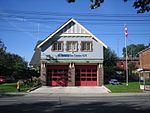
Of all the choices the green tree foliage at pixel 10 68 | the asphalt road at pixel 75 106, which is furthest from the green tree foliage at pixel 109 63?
the asphalt road at pixel 75 106

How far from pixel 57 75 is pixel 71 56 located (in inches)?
120

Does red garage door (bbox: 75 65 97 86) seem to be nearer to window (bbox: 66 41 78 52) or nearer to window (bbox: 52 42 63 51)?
window (bbox: 66 41 78 52)

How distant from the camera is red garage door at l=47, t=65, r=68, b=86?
147ft

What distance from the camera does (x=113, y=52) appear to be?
68.3 meters

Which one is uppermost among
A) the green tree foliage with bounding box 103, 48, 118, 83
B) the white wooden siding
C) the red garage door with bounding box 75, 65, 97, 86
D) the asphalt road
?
the white wooden siding

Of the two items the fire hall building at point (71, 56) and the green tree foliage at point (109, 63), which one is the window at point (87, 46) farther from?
the green tree foliage at point (109, 63)

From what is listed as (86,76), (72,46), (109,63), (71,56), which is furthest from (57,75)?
(109,63)

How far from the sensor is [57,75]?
4512 centimetres

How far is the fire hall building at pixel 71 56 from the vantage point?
4488cm

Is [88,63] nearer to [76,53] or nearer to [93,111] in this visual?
[76,53]

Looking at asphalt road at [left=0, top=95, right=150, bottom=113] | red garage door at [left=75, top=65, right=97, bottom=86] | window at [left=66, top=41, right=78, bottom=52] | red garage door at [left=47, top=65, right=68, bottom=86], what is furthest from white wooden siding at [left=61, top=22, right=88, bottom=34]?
asphalt road at [left=0, top=95, right=150, bottom=113]

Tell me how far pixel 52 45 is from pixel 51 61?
2.10 meters

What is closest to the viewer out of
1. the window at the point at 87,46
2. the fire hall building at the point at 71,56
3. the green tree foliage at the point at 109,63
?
the fire hall building at the point at 71,56

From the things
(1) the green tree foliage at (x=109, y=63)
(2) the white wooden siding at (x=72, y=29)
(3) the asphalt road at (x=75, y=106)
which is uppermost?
(2) the white wooden siding at (x=72, y=29)
